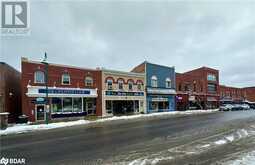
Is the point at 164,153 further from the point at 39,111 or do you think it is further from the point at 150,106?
the point at 150,106

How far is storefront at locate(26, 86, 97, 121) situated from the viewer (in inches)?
1113

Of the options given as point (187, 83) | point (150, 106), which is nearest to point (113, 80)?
point (150, 106)

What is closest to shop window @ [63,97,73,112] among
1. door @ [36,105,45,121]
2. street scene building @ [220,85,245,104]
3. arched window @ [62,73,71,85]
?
arched window @ [62,73,71,85]

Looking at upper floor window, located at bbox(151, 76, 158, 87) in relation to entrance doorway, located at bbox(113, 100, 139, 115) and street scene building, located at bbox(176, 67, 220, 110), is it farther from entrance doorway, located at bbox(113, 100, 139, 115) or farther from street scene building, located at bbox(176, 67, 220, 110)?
street scene building, located at bbox(176, 67, 220, 110)

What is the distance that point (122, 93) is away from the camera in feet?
124

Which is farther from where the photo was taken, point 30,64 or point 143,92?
point 143,92

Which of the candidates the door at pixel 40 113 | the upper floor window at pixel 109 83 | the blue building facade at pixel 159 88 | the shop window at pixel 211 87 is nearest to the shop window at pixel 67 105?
the door at pixel 40 113

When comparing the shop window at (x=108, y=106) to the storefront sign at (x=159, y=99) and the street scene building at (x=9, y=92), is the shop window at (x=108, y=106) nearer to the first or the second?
the storefront sign at (x=159, y=99)

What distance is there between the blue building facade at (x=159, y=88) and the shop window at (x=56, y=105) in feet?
55.4

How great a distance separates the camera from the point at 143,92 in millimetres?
41125

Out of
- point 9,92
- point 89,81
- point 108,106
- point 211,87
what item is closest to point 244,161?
point 89,81

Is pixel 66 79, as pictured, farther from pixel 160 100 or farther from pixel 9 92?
pixel 160 100

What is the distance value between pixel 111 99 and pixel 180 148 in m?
26.6

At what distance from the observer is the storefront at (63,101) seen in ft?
92.7
